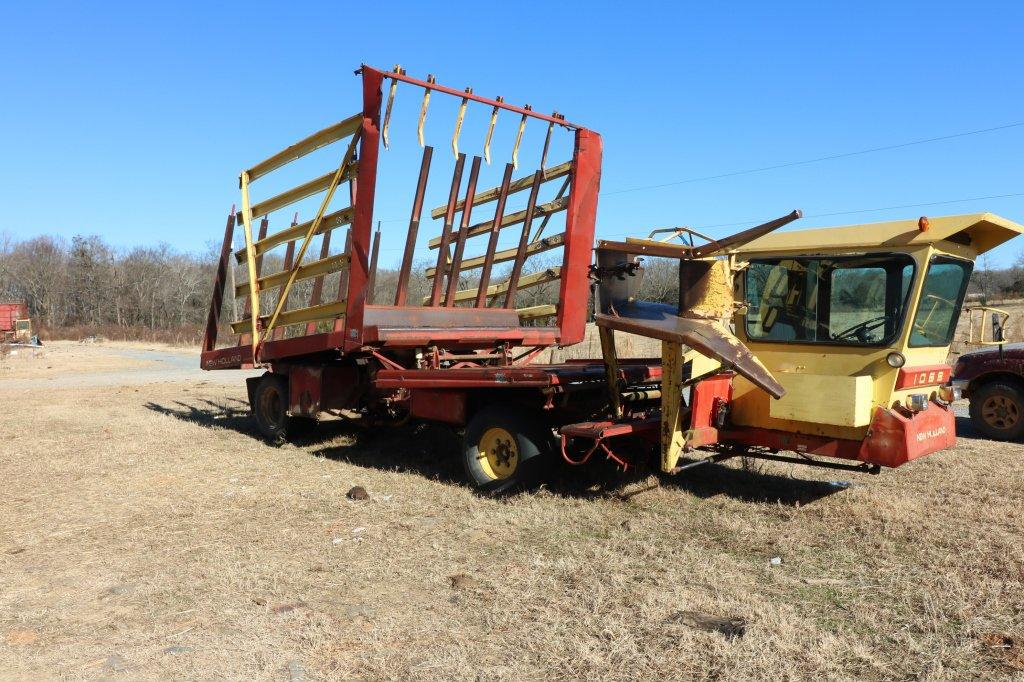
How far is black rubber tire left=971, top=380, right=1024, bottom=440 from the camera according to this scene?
30.0 feet

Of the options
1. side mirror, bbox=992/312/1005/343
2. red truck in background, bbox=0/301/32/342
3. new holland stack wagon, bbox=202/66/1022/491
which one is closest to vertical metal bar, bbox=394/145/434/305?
new holland stack wagon, bbox=202/66/1022/491

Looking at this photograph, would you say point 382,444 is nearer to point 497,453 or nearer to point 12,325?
point 497,453

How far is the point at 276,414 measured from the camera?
30.2ft

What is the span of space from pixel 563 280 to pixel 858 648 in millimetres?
5414

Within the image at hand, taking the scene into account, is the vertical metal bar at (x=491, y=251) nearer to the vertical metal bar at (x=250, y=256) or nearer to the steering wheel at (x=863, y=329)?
the vertical metal bar at (x=250, y=256)

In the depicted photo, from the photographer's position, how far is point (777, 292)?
18.1 feet

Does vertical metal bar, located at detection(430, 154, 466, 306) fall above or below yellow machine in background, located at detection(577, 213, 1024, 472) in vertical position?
above

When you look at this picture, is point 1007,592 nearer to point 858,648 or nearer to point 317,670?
point 858,648

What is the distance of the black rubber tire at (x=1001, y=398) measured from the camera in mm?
9141

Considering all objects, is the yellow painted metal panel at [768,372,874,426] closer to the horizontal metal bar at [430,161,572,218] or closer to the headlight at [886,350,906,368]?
the headlight at [886,350,906,368]

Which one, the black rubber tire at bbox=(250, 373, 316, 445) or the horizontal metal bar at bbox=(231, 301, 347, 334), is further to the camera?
the black rubber tire at bbox=(250, 373, 316, 445)

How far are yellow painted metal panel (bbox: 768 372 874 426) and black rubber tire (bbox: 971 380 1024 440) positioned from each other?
5463mm

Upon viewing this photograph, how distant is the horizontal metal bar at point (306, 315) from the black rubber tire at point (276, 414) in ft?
2.39

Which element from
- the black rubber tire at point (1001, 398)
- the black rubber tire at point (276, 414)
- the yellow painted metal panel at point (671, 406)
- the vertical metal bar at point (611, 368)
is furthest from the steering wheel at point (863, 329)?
the black rubber tire at point (276, 414)
